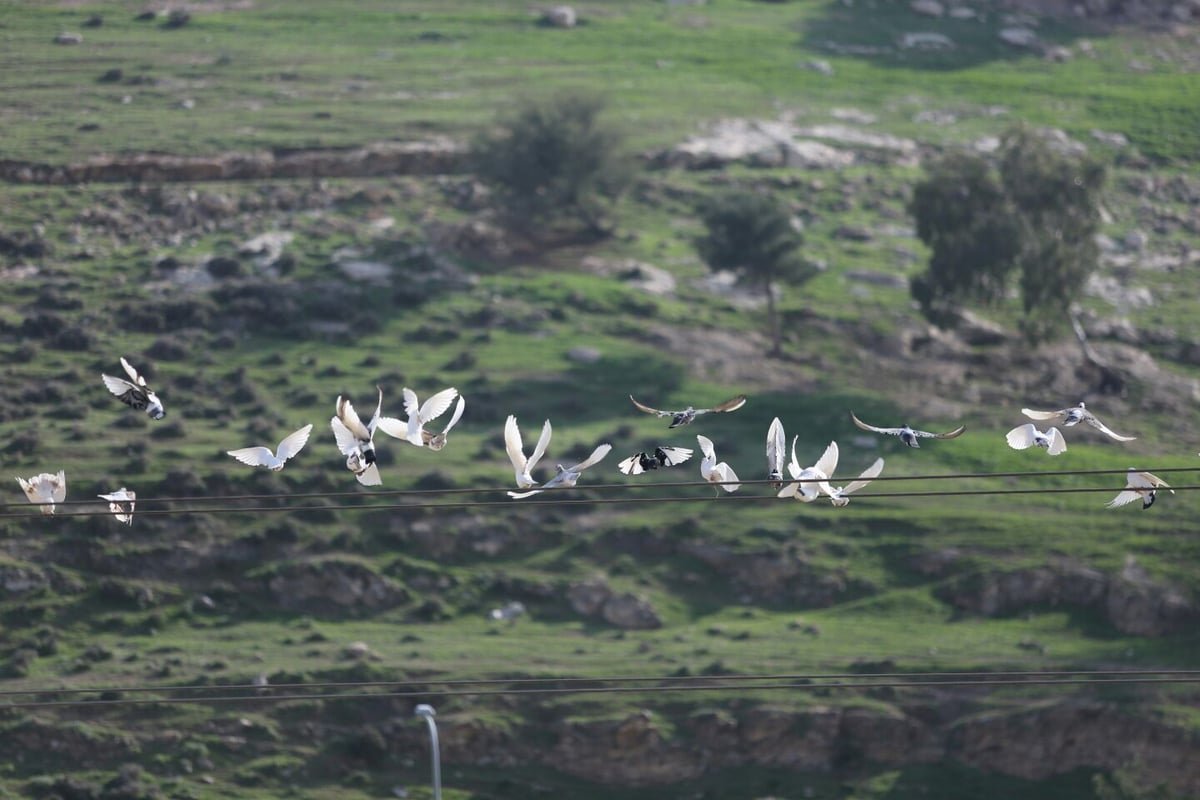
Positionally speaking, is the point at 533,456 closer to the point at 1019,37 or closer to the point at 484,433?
the point at 484,433

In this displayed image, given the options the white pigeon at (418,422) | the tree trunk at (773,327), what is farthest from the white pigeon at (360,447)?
the tree trunk at (773,327)

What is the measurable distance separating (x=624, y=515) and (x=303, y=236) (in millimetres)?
24677

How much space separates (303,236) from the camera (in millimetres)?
67812

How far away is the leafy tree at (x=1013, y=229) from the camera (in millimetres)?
58812

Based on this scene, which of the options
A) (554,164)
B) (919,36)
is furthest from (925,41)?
(554,164)

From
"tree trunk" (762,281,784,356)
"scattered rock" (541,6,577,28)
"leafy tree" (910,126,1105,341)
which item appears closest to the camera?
"leafy tree" (910,126,1105,341)

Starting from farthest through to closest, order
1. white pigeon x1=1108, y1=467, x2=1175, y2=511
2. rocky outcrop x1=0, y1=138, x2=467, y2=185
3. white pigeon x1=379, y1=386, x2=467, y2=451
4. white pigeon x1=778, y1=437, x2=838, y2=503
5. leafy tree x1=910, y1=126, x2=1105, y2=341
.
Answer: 1. rocky outcrop x1=0, y1=138, x2=467, y2=185
2. leafy tree x1=910, y1=126, x2=1105, y2=341
3. white pigeon x1=778, y1=437, x2=838, y2=503
4. white pigeon x1=1108, y1=467, x2=1175, y2=511
5. white pigeon x1=379, y1=386, x2=467, y2=451

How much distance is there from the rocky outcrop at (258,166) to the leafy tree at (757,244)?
16.1 metres

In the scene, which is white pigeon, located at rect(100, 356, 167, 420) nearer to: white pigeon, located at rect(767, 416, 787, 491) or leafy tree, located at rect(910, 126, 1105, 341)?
white pigeon, located at rect(767, 416, 787, 491)

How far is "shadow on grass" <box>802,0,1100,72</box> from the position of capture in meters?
92.4

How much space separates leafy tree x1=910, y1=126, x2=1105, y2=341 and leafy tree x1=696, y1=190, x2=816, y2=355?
183 inches

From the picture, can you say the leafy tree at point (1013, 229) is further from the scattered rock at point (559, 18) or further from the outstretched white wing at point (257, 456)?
the outstretched white wing at point (257, 456)

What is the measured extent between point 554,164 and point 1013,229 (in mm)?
19674

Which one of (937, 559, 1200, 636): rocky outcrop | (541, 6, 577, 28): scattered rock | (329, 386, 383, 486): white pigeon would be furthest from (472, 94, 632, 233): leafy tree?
(329, 386, 383, 486): white pigeon
